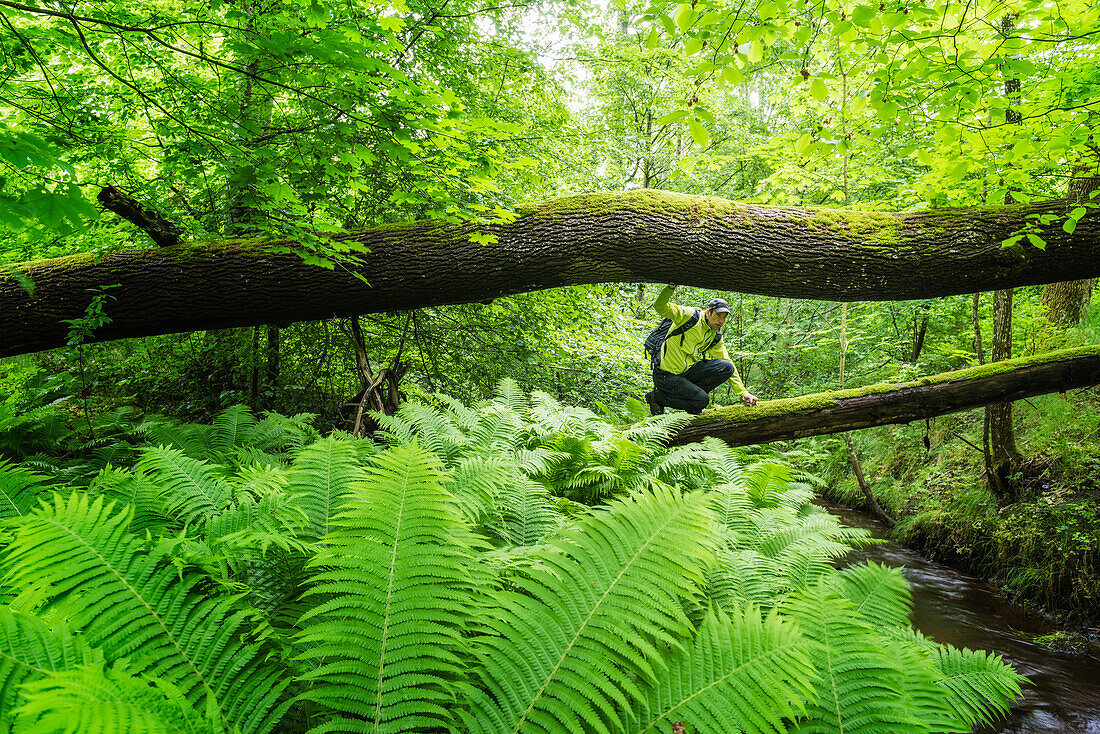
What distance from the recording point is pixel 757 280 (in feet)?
14.6

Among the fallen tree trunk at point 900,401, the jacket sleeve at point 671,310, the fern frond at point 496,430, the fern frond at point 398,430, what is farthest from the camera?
the jacket sleeve at point 671,310

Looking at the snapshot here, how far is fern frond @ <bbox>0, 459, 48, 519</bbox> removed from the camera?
1966 millimetres

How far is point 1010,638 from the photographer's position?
4.65 meters

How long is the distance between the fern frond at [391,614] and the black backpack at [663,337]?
196 inches

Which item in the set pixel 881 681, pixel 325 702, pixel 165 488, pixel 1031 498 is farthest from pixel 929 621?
pixel 165 488

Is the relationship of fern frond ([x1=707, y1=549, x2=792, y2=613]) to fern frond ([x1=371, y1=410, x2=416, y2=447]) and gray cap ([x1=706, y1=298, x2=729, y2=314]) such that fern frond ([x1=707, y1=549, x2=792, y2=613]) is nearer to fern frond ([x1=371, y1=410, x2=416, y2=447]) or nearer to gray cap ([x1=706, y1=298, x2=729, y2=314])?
fern frond ([x1=371, y1=410, x2=416, y2=447])

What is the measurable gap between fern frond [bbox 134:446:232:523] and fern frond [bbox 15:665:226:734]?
1.16 m

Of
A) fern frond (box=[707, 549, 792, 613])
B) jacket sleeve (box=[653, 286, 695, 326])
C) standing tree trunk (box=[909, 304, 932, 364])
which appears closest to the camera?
fern frond (box=[707, 549, 792, 613])

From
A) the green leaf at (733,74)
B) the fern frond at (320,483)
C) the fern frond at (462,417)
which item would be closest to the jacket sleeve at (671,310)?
the fern frond at (462,417)

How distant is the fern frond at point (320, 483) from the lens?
187cm

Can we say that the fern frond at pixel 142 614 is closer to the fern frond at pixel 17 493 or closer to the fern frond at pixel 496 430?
the fern frond at pixel 17 493

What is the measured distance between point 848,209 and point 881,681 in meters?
4.41

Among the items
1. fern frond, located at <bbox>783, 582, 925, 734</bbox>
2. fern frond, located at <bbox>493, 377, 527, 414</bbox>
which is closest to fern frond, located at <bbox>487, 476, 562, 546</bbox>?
fern frond, located at <bbox>783, 582, 925, 734</bbox>

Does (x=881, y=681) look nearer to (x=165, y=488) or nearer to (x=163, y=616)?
(x=163, y=616)
